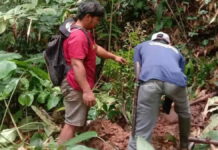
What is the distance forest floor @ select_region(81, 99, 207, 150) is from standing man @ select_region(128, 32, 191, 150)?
0.45 meters

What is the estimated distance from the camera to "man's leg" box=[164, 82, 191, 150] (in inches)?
154

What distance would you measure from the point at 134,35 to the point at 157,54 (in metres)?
0.87

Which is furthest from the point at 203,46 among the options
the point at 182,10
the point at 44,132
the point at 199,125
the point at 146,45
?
the point at 44,132

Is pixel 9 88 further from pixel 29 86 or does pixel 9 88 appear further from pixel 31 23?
pixel 31 23

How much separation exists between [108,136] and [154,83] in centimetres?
97

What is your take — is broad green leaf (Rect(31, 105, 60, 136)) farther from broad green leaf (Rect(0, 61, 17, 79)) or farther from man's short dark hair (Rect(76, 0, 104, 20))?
man's short dark hair (Rect(76, 0, 104, 20))

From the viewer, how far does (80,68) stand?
3824 millimetres

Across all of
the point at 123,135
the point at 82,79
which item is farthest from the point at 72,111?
the point at 123,135

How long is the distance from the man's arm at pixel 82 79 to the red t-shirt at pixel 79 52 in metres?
0.06

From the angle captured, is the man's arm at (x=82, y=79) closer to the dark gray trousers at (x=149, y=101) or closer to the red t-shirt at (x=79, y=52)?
the red t-shirt at (x=79, y=52)

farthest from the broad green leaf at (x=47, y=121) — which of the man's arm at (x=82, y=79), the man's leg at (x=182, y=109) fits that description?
the man's leg at (x=182, y=109)

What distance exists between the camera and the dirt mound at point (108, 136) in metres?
4.41

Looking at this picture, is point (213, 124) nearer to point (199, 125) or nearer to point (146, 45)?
point (199, 125)

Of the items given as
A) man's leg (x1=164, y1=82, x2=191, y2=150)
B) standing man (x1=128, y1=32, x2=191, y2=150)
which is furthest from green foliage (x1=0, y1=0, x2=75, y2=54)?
man's leg (x1=164, y1=82, x2=191, y2=150)
